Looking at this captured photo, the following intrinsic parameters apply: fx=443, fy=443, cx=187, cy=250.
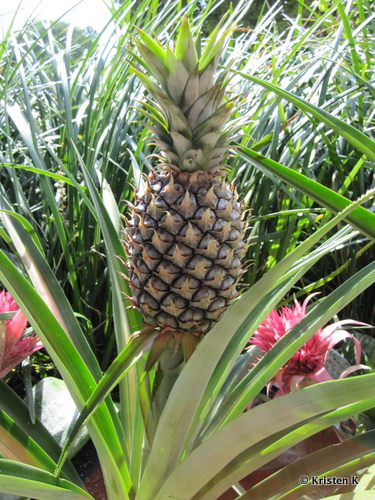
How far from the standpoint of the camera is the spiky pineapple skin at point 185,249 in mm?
755

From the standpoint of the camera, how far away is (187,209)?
75 centimetres

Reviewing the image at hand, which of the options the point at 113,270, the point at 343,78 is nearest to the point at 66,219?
the point at 113,270

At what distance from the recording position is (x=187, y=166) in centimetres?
78

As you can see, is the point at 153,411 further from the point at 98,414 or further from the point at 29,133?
the point at 29,133

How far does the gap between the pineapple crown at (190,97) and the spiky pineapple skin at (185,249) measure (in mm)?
38

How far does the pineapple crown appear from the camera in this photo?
2.45ft

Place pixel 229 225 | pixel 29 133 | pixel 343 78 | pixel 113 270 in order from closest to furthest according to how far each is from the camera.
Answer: pixel 229 225 < pixel 113 270 < pixel 29 133 < pixel 343 78

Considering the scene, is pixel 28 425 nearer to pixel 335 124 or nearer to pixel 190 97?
pixel 190 97

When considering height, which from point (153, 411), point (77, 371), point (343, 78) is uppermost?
point (343, 78)

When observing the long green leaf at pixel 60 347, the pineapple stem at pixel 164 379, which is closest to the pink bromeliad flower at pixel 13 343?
the long green leaf at pixel 60 347

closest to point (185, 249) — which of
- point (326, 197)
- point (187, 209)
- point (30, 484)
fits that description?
point (187, 209)

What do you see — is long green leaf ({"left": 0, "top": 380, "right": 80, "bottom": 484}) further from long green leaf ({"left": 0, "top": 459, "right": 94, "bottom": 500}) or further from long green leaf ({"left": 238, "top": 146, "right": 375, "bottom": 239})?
long green leaf ({"left": 238, "top": 146, "right": 375, "bottom": 239})

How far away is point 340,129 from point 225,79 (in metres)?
0.21

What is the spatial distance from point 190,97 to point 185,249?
0.27m
